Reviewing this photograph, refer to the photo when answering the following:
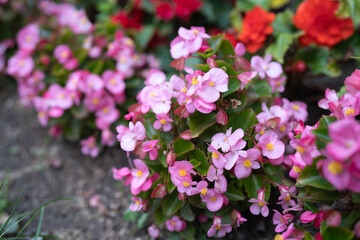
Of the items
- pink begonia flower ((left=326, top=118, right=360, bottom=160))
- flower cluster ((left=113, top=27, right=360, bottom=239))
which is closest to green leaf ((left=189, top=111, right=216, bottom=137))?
flower cluster ((left=113, top=27, right=360, bottom=239))

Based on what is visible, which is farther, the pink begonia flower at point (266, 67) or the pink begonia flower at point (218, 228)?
the pink begonia flower at point (266, 67)

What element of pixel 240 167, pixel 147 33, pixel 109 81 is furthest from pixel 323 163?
pixel 147 33

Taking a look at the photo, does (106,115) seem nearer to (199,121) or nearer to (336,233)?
(199,121)

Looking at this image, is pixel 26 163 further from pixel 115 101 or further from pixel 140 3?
pixel 140 3

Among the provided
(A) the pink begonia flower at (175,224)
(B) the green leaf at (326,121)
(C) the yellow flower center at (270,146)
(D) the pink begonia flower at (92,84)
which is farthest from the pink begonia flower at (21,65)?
(B) the green leaf at (326,121)

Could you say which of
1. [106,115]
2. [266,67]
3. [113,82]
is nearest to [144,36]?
[113,82]

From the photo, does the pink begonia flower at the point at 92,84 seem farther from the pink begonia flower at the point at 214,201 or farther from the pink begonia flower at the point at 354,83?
the pink begonia flower at the point at 354,83

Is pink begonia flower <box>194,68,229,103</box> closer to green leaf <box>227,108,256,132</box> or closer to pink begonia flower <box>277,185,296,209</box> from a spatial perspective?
green leaf <box>227,108,256,132</box>

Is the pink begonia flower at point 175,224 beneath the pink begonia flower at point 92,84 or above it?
beneath
